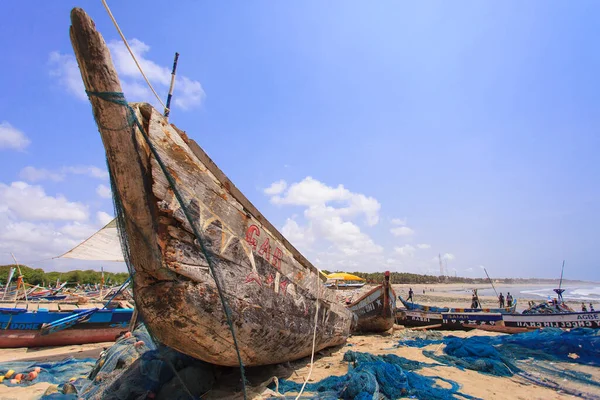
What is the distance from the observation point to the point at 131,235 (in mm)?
3398

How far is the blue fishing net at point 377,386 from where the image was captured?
453 cm

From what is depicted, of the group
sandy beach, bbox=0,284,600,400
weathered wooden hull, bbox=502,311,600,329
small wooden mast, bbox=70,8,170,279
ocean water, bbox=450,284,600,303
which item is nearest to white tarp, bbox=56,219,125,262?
sandy beach, bbox=0,284,600,400

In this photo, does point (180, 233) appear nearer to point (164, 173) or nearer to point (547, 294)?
point (164, 173)

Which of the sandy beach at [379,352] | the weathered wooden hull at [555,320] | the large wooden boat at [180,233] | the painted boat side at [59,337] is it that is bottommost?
the painted boat side at [59,337]

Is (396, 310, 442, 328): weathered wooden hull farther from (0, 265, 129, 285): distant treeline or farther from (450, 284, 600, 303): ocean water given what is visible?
(0, 265, 129, 285): distant treeline

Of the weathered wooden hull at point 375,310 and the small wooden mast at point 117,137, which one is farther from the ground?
the small wooden mast at point 117,137

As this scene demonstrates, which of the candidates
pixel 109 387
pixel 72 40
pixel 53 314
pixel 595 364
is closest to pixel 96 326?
pixel 53 314

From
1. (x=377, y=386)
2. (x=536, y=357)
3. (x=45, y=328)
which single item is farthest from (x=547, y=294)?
(x=45, y=328)

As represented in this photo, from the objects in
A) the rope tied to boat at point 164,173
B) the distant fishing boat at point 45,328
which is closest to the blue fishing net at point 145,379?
the rope tied to boat at point 164,173

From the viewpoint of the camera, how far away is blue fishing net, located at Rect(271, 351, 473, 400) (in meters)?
4.53

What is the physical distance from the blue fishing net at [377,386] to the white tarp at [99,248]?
12.9m

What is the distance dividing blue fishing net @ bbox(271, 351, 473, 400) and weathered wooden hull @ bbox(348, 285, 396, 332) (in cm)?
514

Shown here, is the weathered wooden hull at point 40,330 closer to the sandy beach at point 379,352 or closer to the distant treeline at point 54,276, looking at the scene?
the sandy beach at point 379,352

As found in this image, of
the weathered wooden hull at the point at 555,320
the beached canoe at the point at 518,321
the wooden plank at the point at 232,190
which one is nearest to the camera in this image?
the wooden plank at the point at 232,190
